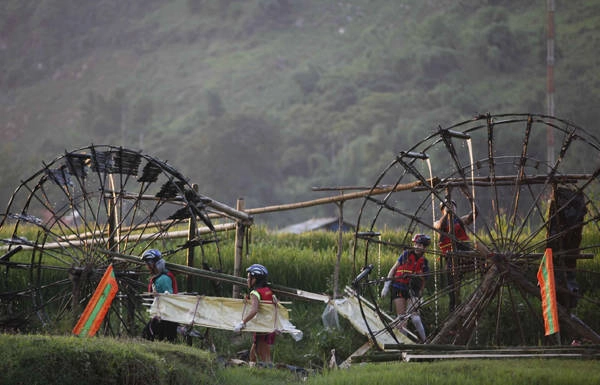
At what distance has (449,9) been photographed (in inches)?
3762

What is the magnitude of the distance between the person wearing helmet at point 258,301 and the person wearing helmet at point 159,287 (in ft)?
3.54

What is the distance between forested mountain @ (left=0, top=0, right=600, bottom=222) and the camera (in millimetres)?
69625

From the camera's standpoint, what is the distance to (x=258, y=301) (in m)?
12.9

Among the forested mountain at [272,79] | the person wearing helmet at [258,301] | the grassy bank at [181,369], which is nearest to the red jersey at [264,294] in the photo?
the person wearing helmet at [258,301]

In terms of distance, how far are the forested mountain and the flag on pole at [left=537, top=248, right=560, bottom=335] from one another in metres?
49.5

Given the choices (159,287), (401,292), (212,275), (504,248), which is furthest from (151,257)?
(504,248)

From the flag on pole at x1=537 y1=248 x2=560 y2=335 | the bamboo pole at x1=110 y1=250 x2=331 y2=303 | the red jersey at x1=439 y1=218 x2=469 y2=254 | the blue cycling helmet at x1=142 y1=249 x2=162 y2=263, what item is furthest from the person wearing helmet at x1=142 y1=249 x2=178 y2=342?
the flag on pole at x1=537 y1=248 x2=560 y2=335

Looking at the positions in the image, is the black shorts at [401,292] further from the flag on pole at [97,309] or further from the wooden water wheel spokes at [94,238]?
the flag on pole at [97,309]

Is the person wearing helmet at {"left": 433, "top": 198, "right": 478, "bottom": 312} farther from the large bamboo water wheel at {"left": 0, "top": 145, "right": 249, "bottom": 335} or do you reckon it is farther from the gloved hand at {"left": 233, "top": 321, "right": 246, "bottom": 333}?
the large bamboo water wheel at {"left": 0, "top": 145, "right": 249, "bottom": 335}

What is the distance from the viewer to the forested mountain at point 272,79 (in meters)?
69.6

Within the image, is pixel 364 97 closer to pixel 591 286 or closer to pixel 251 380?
pixel 591 286

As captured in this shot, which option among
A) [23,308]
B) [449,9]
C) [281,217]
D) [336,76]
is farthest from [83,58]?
[23,308]

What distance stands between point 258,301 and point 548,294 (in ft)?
12.3

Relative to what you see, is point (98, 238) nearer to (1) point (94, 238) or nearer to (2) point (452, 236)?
(1) point (94, 238)
